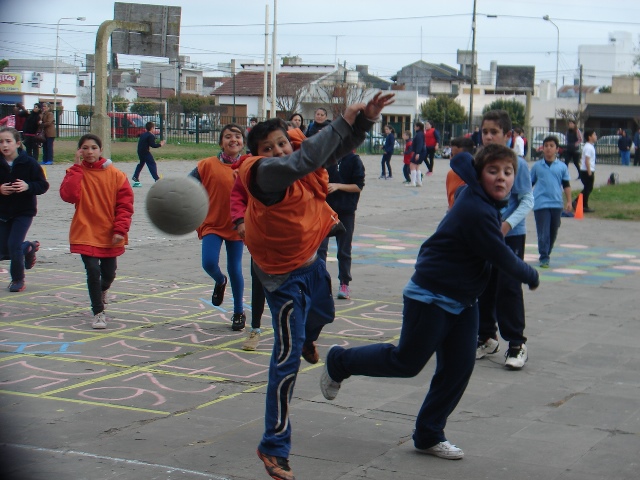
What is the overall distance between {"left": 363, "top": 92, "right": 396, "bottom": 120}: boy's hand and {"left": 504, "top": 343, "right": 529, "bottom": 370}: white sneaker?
342 centimetres

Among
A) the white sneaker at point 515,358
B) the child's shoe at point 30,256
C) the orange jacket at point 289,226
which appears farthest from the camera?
the child's shoe at point 30,256

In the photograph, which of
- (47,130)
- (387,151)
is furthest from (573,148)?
(47,130)

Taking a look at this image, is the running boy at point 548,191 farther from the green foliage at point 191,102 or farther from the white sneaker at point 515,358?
the green foliage at point 191,102

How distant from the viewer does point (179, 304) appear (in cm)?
939

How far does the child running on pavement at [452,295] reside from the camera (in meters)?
4.72

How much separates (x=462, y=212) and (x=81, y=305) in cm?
547

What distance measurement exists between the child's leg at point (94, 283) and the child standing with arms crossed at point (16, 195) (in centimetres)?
164

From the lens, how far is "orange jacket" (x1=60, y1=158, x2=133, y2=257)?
26.4 feet

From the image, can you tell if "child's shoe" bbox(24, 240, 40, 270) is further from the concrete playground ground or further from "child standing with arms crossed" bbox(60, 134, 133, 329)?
"child standing with arms crossed" bbox(60, 134, 133, 329)

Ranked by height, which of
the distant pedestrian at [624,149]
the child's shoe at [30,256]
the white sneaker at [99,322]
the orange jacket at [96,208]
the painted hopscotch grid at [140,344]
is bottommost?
the painted hopscotch grid at [140,344]

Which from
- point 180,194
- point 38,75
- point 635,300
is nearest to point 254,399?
point 180,194

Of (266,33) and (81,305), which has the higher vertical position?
(266,33)

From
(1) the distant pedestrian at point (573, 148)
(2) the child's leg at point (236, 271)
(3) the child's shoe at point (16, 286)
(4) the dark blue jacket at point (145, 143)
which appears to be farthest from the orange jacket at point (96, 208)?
(1) the distant pedestrian at point (573, 148)

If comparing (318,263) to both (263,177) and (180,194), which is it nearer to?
(263,177)
